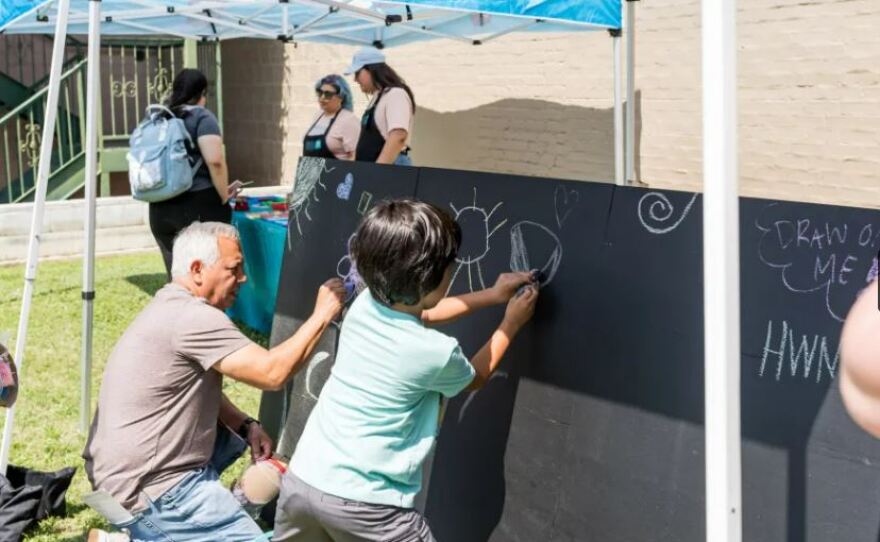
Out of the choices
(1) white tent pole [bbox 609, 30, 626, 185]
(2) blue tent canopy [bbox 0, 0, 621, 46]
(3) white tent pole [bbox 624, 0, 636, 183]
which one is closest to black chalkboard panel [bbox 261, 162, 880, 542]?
(2) blue tent canopy [bbox 0, 0, 621, 46]

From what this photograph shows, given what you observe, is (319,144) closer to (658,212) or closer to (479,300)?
(479,300)

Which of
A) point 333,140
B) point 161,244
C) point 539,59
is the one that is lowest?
point 161,244

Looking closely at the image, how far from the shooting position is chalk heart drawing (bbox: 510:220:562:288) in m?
3.41

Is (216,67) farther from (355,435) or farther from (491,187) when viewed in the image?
(355,435)

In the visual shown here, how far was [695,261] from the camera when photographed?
9.81 feet

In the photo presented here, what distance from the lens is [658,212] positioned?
10.2 ft

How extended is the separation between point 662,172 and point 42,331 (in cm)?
459

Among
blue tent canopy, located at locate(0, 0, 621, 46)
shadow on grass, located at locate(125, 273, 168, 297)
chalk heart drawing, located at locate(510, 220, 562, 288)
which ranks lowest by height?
shadow on grass, located at locate(125, 273, 168, 297)

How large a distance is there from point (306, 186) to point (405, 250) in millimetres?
1935

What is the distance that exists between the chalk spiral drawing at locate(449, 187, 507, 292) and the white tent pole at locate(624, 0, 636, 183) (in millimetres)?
3193

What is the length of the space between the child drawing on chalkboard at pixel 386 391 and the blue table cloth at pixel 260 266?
14.2 feet

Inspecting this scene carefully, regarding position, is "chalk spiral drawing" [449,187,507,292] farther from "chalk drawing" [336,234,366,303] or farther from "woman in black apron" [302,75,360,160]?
"woman in black apron" [302,75,360,160]

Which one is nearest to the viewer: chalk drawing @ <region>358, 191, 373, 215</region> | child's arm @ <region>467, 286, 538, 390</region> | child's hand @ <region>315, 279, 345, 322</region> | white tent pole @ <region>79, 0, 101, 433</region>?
child's arm @ <region>467, 286, 538, 390</region>

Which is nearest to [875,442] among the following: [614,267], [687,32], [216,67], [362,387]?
[614,267]
